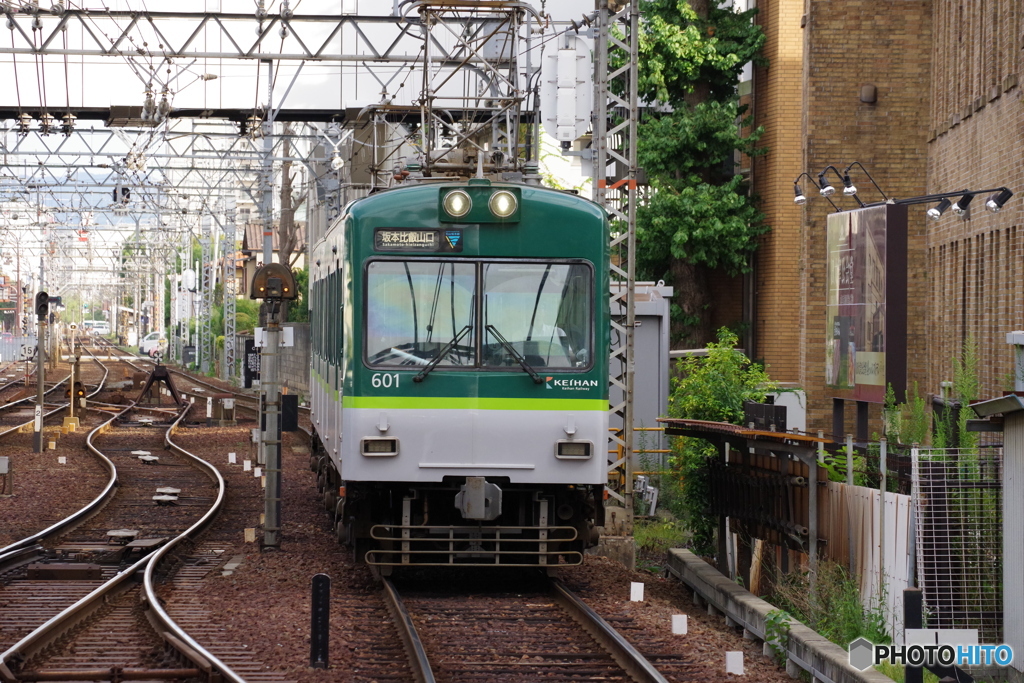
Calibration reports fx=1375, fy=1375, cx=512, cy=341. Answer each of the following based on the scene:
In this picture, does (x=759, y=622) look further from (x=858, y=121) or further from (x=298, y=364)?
(x=298, y=364)

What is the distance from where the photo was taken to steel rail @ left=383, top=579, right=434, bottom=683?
8.05 m

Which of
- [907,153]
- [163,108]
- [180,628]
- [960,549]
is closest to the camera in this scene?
[960,549]

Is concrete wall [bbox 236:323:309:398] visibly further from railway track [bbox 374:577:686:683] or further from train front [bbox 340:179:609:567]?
railway track [bbox 374:577:686:683]

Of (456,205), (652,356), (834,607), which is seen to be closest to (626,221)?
(456,205)

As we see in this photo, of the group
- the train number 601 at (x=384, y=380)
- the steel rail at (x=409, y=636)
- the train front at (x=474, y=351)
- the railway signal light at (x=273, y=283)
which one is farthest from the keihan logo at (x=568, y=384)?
the railway signal light at (x=273, y=283)

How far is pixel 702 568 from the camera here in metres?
11.7

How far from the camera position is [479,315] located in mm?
10820

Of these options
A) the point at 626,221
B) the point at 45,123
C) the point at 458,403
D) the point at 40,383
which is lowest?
the point at 40,383

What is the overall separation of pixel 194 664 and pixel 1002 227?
11.6 metres

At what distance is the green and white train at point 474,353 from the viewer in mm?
10672

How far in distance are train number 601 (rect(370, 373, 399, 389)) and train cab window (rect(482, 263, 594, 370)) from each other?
0.83m

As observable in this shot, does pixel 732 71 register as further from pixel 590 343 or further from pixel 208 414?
pixel 590 343

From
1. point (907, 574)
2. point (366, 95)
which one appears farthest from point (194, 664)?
point (366, 95)
